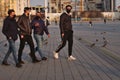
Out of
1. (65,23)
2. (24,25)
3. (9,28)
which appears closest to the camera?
(9,28)

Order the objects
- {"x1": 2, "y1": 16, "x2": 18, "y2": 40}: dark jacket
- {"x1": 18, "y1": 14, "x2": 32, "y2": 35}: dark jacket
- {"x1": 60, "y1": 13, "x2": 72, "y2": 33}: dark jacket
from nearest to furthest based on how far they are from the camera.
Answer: {"x1": 2, "y1": 16, "x2": 18, "y2": 40}: dark jacket, {"x1": 18, "y1": 14, "x2": 32, "y2": 35}: dark jacket, {"x1": 60, "y1": 13, "x2": 72, "y2": 33}: dark jacket

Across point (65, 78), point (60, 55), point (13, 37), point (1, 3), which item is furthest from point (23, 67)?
point (1, 3)

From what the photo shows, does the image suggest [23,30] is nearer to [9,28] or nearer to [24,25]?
[24,25]

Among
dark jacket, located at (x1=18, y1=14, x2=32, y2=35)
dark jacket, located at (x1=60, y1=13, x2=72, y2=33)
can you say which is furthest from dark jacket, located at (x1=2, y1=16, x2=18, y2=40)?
dark jacket, located at (x1=60, y1=13, x2=72, y2=33)

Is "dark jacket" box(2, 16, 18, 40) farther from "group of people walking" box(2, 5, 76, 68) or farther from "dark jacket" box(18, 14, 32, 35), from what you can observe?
"dark jacket" box(18, 14, 32, 35)

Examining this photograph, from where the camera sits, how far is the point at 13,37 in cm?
1259

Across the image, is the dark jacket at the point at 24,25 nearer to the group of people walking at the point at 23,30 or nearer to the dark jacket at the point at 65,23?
the group of people walking at the point at 23,30

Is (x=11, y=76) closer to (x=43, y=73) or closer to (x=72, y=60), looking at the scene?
(x=43, y=73)

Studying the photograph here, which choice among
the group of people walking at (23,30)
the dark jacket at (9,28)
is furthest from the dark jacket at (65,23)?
the dark jacket at (9,28)

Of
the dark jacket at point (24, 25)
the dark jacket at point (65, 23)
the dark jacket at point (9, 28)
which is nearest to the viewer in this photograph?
the dark jacket at point (9, 28)

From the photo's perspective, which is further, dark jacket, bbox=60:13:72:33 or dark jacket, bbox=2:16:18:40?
dark jacket, bbox=60:13:72:33

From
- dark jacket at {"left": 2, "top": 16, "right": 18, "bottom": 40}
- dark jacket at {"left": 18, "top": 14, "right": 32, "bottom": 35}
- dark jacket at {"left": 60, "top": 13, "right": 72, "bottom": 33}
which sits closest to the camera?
dark jacket at {"left": 2, "top": 16, "right": 18, "bottom": 40}

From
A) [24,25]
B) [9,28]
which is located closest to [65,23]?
[24,25]

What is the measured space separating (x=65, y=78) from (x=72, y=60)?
13.6ft
